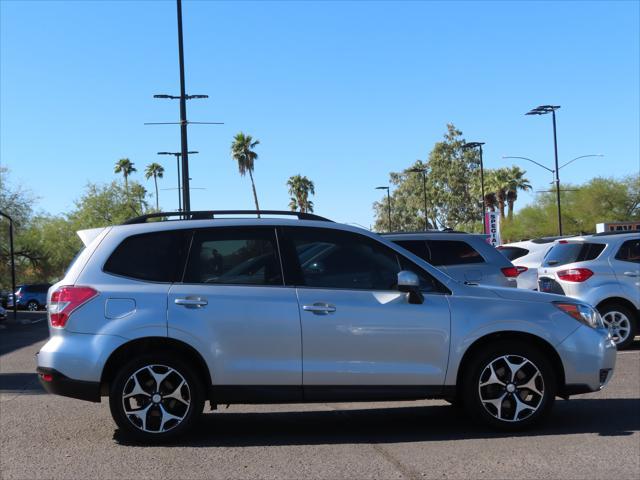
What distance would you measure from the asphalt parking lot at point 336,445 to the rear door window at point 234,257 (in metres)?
1.32

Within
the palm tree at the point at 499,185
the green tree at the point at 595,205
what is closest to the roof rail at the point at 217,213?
the green tree at the point at 595,205

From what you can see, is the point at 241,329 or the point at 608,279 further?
the point at 608,279

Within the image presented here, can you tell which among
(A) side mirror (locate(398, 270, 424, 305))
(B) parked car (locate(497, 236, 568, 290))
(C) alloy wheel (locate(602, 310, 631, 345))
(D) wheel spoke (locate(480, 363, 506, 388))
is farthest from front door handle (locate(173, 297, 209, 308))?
(C) alloy wheel (locate(602, 310, 631, 345))

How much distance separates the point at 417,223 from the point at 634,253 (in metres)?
72.9

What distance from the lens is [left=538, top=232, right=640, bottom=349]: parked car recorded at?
1180 centimetres

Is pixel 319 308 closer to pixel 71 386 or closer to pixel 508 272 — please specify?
pixel 71 386

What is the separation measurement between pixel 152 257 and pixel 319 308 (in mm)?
1424

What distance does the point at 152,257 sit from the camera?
6.22 m

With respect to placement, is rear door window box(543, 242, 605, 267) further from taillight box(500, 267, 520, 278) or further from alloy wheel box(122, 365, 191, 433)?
alloy wheel box(122, 365, 191, 433)

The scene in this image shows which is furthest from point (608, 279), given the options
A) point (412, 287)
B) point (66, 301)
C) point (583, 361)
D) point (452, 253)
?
point (66, 301)

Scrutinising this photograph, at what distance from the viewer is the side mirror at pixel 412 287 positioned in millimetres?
5992

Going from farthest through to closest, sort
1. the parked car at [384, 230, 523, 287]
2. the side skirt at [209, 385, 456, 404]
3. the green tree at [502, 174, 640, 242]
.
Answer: the green tree at [502, 174, 640, 242], the parked car at [384, 230, 523, 287], the side skirt at [209, 385, 456, 404]

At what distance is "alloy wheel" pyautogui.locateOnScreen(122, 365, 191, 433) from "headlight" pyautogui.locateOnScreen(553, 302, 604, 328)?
3.17 metres

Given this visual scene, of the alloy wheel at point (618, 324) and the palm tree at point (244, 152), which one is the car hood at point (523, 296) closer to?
the alloy wheel at point (618, 324)
